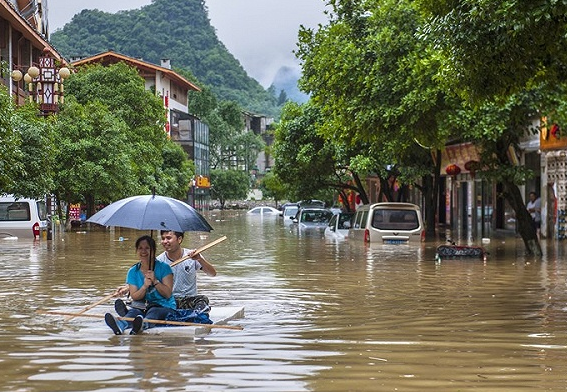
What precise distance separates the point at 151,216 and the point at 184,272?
79cm

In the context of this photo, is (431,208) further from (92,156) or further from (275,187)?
(275,187)

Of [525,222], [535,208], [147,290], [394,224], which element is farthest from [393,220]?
[147,290]

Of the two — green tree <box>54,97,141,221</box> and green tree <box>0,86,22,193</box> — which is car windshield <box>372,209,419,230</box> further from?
green tree <box>54,97,141,221</box>

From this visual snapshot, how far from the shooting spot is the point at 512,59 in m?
14.2

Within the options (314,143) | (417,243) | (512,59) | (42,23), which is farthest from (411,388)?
(42,23)

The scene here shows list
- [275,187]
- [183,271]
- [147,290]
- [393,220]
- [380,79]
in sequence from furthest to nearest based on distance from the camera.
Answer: [275,187] < [393,220] < [380,79] < [183,271] < [147,290]

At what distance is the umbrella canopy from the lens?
11258 millimetres

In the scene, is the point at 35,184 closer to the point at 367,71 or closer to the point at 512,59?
the point at 367,71

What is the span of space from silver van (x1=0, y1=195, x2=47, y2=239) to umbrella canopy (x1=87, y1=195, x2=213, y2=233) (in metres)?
26.2

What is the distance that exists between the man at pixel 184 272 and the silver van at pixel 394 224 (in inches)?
694

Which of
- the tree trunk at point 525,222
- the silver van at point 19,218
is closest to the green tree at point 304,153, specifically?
the silver van at point 19,218

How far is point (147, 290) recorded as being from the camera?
11.1 m

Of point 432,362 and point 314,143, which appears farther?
point 314,143

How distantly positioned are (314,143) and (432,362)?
4177 centimetres
